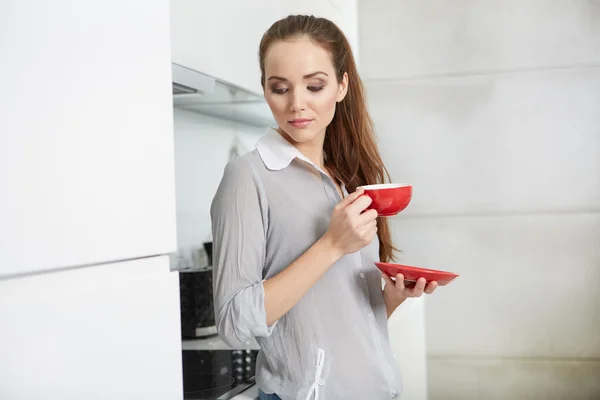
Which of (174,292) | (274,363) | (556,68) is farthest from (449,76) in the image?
(174,292)

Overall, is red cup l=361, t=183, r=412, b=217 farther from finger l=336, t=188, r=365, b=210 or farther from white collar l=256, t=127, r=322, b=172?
white collar l=256, t=127, r=322, b=172

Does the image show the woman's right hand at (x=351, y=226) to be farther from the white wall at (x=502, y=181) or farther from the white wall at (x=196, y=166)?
the white wall at (x=502, y=181)

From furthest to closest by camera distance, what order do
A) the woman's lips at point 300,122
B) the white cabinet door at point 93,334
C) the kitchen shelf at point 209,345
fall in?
the kitchen shelf at point 209,345
the woman's lips at point 300,122
the white cabinet door at point 93,334

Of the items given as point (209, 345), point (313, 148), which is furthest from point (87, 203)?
point (209, 345)

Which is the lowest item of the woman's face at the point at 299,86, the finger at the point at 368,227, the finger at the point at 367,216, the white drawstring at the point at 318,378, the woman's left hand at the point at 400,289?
the white drawstring at the point at 318,378

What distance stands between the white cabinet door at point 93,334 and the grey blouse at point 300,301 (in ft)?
0.87

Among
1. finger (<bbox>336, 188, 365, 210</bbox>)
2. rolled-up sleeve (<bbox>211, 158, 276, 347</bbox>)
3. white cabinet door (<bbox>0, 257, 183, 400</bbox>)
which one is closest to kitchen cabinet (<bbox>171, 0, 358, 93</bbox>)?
rolled-up sleeve (<bbox>211, 158, 276, 347</bbox>)

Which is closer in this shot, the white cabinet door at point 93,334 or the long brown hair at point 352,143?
the white cabinet door at point 93,334

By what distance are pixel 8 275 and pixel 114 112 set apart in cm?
20

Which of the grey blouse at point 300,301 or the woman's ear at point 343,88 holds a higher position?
the woman's ear at point 343,88

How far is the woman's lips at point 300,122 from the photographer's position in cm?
115

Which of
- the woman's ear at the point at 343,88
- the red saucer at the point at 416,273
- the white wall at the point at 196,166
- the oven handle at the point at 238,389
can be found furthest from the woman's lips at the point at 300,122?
the white wall at the point at 196,166

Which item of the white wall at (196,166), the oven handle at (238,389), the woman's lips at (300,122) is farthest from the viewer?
the white wall at (196,166)

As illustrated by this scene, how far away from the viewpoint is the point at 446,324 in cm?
288
